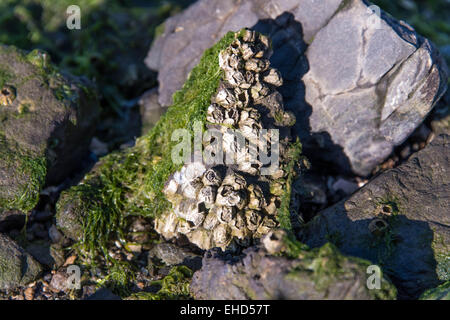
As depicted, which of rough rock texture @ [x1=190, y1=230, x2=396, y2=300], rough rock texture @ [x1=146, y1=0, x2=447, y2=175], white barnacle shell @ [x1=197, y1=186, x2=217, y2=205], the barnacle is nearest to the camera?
rough rock texture @ [x1=190, y1=230, x2=396, y2=300]

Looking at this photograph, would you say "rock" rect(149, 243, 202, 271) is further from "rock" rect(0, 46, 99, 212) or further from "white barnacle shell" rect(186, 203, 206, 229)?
"rock" rect(0, 46, 99, 212)

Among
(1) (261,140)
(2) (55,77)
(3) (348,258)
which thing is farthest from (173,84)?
(3) (348,258)

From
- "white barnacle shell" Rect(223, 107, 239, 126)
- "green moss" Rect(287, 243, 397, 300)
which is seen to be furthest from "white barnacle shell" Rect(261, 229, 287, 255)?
"white barnacle shell" Rect(223, 107, 239, 126)

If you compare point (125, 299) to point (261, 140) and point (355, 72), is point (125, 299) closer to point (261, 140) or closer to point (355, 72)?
point (261, 140)

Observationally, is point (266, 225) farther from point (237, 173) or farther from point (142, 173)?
point (142, 173)

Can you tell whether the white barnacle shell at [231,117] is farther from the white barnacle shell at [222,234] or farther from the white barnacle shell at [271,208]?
the white barnacle shell at [222,234]
